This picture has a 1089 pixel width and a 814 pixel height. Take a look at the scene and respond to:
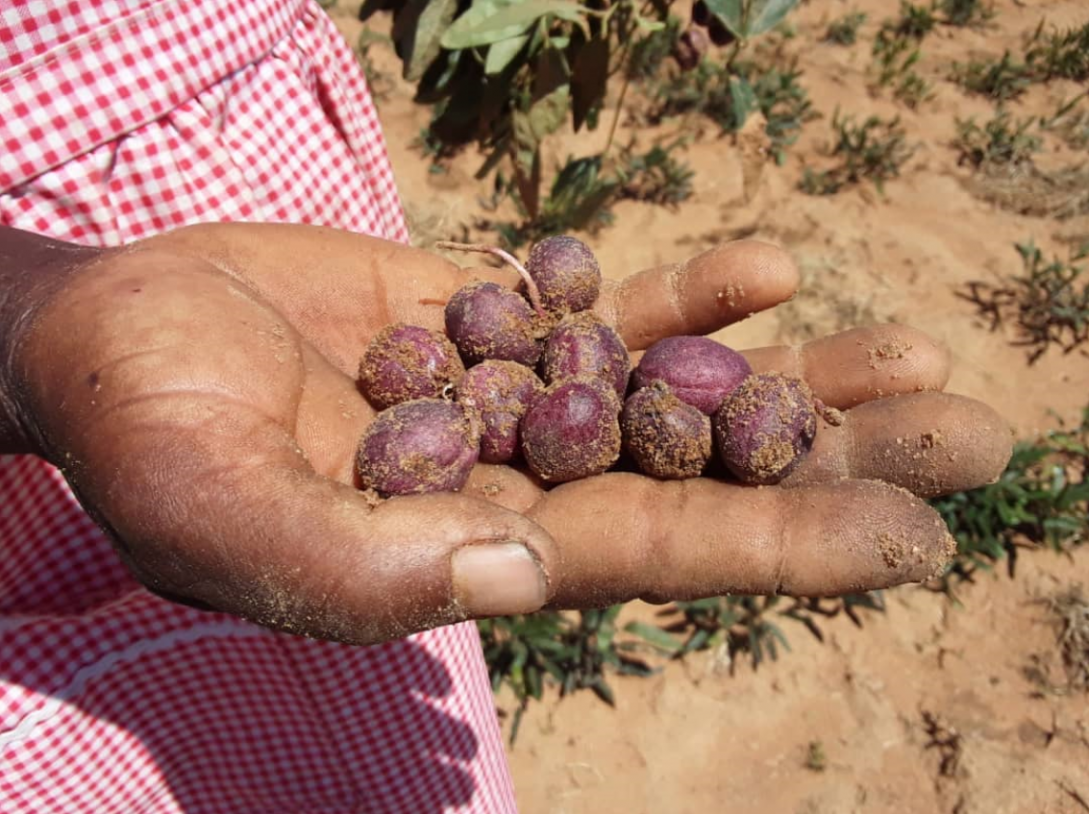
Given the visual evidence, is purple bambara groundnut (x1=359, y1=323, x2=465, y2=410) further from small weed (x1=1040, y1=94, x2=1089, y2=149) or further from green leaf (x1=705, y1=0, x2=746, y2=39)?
small weed (x1=1040, y1=94, x2=1089, y2=149)

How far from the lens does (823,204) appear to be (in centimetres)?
532

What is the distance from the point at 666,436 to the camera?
5.98 ft

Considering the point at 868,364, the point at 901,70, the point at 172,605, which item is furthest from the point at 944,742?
the point at 901,70

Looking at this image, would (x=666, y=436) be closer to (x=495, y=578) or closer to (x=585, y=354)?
(x=585, y=354)

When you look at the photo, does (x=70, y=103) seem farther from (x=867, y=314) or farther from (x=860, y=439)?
(x=867, y=314)

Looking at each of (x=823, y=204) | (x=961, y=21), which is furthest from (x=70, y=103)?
(x=961, y=21)

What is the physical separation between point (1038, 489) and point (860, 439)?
2.50 m

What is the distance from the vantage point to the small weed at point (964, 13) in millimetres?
6414

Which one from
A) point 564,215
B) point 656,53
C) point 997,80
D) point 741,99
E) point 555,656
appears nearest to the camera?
point 741,99

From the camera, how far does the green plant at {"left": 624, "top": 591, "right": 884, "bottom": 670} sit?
139 inches

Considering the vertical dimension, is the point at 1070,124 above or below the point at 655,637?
above

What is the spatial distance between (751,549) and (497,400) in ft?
2.21

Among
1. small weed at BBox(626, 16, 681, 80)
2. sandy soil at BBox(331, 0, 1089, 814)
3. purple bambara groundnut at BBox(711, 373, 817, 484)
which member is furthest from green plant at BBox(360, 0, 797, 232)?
small weed at BBox(626, 16, 681, 80)

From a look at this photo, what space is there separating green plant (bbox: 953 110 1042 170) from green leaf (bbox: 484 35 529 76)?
4.14 m
